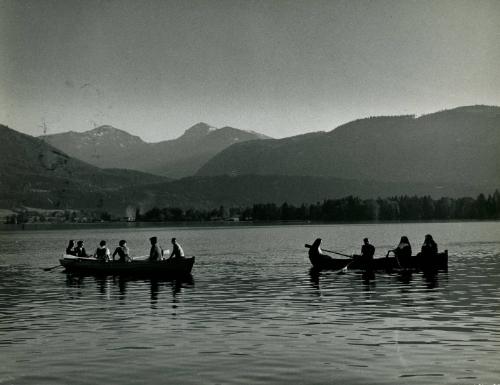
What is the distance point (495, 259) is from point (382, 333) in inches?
2004

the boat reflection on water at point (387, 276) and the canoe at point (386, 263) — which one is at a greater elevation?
the canoe at point (386, 263)

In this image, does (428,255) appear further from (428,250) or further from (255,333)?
(255,333)

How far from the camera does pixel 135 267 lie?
55625 mm

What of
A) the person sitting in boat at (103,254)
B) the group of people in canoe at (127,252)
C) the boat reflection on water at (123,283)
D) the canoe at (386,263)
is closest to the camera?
the boat reflection on water at (123,283)

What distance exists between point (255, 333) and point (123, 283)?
1052 inches

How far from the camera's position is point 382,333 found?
26.5 metres

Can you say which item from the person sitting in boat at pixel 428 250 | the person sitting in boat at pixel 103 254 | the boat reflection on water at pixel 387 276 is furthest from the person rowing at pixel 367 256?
the person sitting in boat at pixel 103 254

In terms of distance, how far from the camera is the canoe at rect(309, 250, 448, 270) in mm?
57688

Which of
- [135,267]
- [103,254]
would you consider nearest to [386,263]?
[135,267]

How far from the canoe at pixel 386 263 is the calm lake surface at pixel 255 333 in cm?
778

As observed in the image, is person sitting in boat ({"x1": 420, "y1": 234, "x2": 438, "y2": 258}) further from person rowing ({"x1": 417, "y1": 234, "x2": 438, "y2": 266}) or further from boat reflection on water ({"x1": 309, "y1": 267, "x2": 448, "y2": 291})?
boat reflection on water ({"x1": 309, "y1": 267, "x2": 448, "y2": 291})

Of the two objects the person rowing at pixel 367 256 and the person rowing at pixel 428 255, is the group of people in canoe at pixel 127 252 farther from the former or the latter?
the person rowing at pixel 428 255

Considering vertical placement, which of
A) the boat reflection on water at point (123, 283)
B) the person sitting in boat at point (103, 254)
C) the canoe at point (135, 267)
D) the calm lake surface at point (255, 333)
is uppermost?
the person sitting in boat at point (103, 254)

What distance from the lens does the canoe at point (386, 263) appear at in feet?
189
